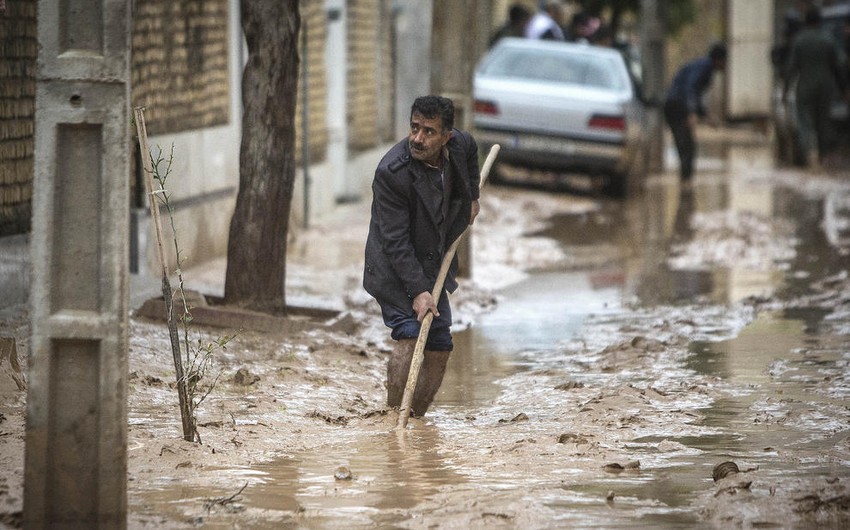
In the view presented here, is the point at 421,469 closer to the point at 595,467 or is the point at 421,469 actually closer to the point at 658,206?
the point at 595,467

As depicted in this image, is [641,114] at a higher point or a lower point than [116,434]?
lower

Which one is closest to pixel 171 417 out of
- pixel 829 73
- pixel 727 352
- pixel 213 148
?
pixel 727 352

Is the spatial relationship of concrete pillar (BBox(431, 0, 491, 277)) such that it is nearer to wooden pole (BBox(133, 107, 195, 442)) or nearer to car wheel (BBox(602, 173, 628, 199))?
wooden pole (BBox(133, 107, 195, 442))

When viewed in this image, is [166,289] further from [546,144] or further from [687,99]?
[687,99]

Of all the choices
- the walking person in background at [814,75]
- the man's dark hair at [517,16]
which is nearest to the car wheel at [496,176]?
the man's dark hair at [517,16]

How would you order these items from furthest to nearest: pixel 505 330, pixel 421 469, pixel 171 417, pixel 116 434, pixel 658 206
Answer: pixel 658 206 → pixel 505 330 → pixel 171 417 → pixel 421 469 → pixel 116 434

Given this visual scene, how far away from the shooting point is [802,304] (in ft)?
35.0

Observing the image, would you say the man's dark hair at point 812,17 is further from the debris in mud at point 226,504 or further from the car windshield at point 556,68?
the debris in mud at point 226,504

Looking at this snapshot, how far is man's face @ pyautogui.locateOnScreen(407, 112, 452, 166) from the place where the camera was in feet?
21.4

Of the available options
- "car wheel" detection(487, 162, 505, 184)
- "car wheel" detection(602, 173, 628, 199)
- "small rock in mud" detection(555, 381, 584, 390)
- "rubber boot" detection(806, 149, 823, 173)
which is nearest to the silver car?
"car wheel" detection(602, 173, 628, 199)

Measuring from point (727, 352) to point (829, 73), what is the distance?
13.7 meters

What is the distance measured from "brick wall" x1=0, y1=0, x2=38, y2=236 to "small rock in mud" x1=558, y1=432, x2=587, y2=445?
391 cm

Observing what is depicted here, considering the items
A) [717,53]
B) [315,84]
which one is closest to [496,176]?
[717,53]

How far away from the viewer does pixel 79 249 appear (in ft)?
15.0
